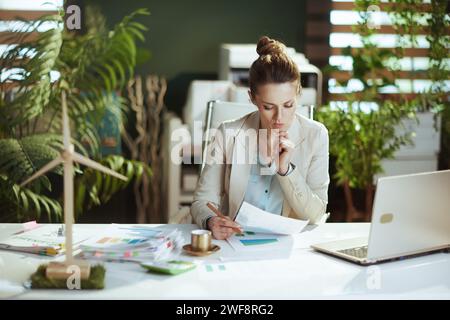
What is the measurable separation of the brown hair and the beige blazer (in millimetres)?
194

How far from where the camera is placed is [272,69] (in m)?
2.14

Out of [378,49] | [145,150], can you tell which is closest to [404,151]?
[378,49]

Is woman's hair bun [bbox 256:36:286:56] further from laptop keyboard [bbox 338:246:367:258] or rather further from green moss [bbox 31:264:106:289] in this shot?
green moss [bbox 31:264:106:289]

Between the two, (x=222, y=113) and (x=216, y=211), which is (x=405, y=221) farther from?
(x=222, y=113)

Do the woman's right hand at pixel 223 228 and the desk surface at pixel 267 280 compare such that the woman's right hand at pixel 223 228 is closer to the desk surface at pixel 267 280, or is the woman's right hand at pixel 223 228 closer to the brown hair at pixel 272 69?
the desk surface at pixel 267 280

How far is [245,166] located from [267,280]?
0.72 metres

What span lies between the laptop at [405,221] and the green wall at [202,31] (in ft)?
11.2

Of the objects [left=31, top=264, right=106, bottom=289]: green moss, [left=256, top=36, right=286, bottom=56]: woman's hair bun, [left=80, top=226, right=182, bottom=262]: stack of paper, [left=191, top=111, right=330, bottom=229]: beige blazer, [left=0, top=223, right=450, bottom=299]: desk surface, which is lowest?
[left=0, top=223, right=450, bottom=299]: desk surface

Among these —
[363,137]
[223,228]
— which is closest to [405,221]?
[223,228]

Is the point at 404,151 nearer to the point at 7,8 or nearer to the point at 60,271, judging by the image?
the point at 7,8

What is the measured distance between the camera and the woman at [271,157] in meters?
2.14

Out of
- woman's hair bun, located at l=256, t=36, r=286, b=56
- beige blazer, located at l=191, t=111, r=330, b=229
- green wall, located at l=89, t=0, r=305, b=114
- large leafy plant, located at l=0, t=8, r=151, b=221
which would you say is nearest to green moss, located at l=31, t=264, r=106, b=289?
beige blazer, located at l=191, t=111, r=330, b=229

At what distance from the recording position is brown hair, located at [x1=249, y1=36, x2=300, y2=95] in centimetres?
214

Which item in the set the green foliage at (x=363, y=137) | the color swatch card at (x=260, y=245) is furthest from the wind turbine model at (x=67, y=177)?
the green foliage at (x=363, y=137)
